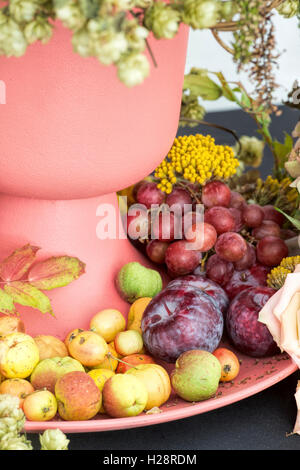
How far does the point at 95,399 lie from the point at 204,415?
3.5 inches

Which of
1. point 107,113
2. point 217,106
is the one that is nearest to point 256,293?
point 107,113

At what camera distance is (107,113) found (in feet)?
1.38

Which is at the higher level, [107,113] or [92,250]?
[107,113]

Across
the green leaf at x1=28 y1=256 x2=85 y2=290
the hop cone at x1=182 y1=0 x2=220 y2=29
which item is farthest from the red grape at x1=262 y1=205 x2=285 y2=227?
the hop cone at x1=182 y1=0 x2=220 y2=29

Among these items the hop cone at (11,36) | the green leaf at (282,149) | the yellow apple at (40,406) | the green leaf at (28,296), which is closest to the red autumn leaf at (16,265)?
the green leaf at (28,296)

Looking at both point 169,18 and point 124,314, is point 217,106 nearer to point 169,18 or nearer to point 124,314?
point 124,314

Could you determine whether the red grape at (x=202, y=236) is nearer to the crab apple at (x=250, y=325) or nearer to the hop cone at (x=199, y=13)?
the crab apple at (x=250, y=325)

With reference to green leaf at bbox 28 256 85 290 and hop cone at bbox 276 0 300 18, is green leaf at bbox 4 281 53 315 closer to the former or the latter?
green leaf at bbox 28 256 85 290

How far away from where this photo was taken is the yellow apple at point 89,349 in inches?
17.1

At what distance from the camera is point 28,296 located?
0.46 metres

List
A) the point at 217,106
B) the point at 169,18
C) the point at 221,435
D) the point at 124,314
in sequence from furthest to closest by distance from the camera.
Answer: the point at 217,106 < the point at 124,314 < the point at 221,435 < the point at 169,18

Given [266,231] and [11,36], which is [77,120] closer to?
[11,36]

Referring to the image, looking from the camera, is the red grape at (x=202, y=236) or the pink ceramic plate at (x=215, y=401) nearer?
the pink ceramic plate at (x=215, y=401)

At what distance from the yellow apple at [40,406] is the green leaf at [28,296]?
0.08 metres
